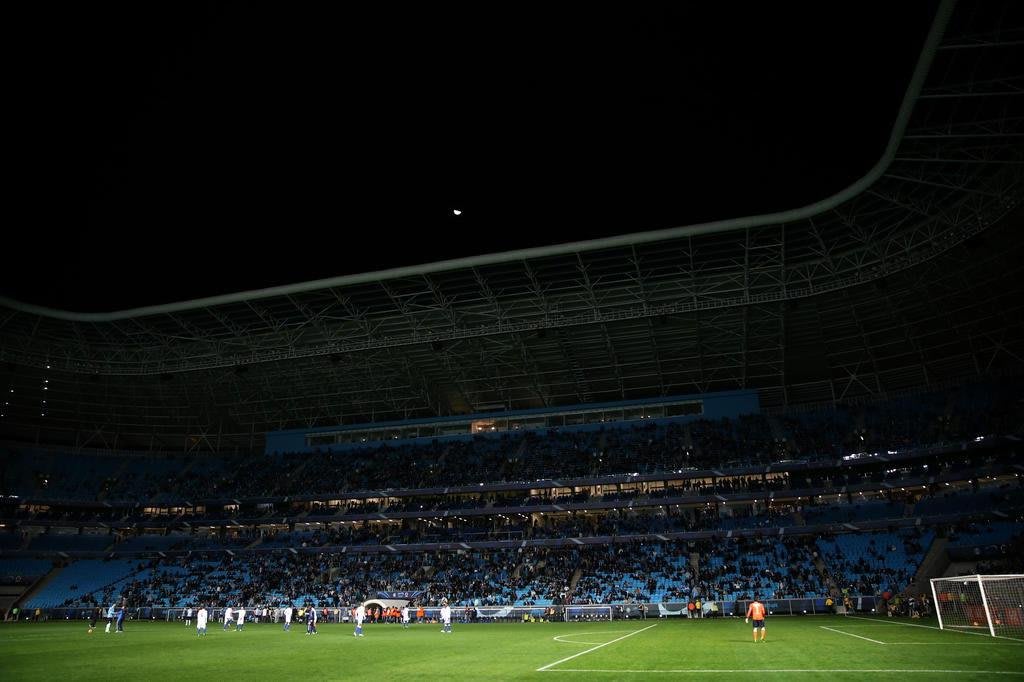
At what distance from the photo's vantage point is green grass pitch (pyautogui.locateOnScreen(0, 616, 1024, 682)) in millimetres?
15484

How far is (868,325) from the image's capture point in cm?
5141

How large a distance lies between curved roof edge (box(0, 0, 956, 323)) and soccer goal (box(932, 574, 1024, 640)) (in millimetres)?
19228

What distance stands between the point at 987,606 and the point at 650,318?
3018 centimetres

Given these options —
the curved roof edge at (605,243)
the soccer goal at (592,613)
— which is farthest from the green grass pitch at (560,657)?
the curved roof edge at (605,243)

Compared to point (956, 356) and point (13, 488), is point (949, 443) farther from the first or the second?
point (13, 488)

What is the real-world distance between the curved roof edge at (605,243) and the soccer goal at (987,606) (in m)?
19.2

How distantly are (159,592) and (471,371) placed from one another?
33.3m

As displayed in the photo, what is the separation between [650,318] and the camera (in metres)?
51.2

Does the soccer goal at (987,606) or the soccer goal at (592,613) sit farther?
the soccer goal at (592,613)

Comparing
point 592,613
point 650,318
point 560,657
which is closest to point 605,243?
point 650,318

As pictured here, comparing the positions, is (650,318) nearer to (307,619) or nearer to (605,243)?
(605,243)

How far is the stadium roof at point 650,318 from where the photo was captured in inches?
1307

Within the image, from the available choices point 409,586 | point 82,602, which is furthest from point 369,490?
point 82,602

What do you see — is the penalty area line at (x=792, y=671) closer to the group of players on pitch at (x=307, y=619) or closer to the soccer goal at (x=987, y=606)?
the soccer goal at (x=987, y=606)
